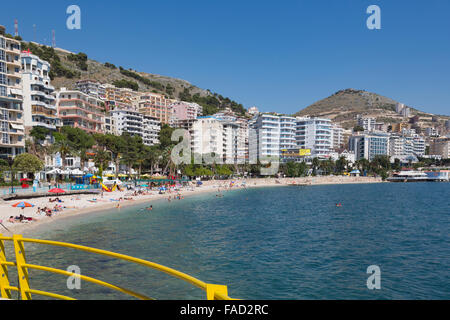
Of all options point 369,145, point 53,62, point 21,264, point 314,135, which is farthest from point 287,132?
point 21,264

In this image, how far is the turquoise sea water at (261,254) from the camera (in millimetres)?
15836

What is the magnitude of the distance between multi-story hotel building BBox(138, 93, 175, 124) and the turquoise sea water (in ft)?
390

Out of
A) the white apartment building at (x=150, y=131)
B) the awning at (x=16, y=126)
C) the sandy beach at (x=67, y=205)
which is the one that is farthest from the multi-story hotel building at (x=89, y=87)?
the sandy beach at (x=67, y=205)

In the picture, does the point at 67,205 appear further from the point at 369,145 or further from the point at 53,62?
the point at 369,145

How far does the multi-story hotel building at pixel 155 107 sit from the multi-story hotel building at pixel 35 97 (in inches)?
2798

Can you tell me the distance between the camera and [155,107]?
156m

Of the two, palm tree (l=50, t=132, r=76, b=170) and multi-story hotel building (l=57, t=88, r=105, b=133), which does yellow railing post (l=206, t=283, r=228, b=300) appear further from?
multi-story hotel building (l=57, t=88, r=105, b=133)

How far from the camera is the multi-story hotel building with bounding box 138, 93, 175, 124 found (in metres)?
152

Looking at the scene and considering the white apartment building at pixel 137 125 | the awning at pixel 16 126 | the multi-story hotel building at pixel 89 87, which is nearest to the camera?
the awning at pixel 16 126

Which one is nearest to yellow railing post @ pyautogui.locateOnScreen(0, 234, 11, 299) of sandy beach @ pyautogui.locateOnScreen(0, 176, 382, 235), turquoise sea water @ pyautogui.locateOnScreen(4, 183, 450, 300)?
turquoise sea water @ pyautogui.locateOnScreen(4, 183, 450, 300)

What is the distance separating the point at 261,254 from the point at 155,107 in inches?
5601
